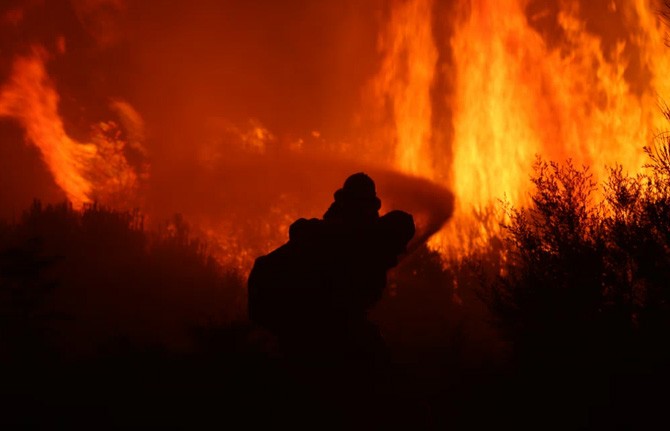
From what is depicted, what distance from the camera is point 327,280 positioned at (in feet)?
16.9

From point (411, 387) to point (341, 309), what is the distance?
1345 millimetres

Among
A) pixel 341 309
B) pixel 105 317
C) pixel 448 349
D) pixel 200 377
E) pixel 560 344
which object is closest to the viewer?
pixel 341 309

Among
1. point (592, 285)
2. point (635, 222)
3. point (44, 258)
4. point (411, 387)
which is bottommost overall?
point (411, 387)

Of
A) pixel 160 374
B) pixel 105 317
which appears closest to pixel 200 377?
pixel 160 374

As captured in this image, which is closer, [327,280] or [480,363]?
[327,280]

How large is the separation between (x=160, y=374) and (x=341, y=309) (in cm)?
3405

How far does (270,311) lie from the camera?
5.23 m

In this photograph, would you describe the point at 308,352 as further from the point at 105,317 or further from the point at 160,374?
the point at 105,317

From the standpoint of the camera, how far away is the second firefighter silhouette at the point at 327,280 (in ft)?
16.7

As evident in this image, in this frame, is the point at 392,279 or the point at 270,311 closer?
the point at 270,311

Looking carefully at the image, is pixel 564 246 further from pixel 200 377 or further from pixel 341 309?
pixel 200 377

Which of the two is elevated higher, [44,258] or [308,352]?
[44,258]

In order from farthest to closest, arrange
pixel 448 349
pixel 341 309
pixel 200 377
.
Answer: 1. pixel 448 349
2. pixel 200 377
3. pixel 341 309

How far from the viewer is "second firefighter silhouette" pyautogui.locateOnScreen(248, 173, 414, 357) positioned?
5102 millimetres
